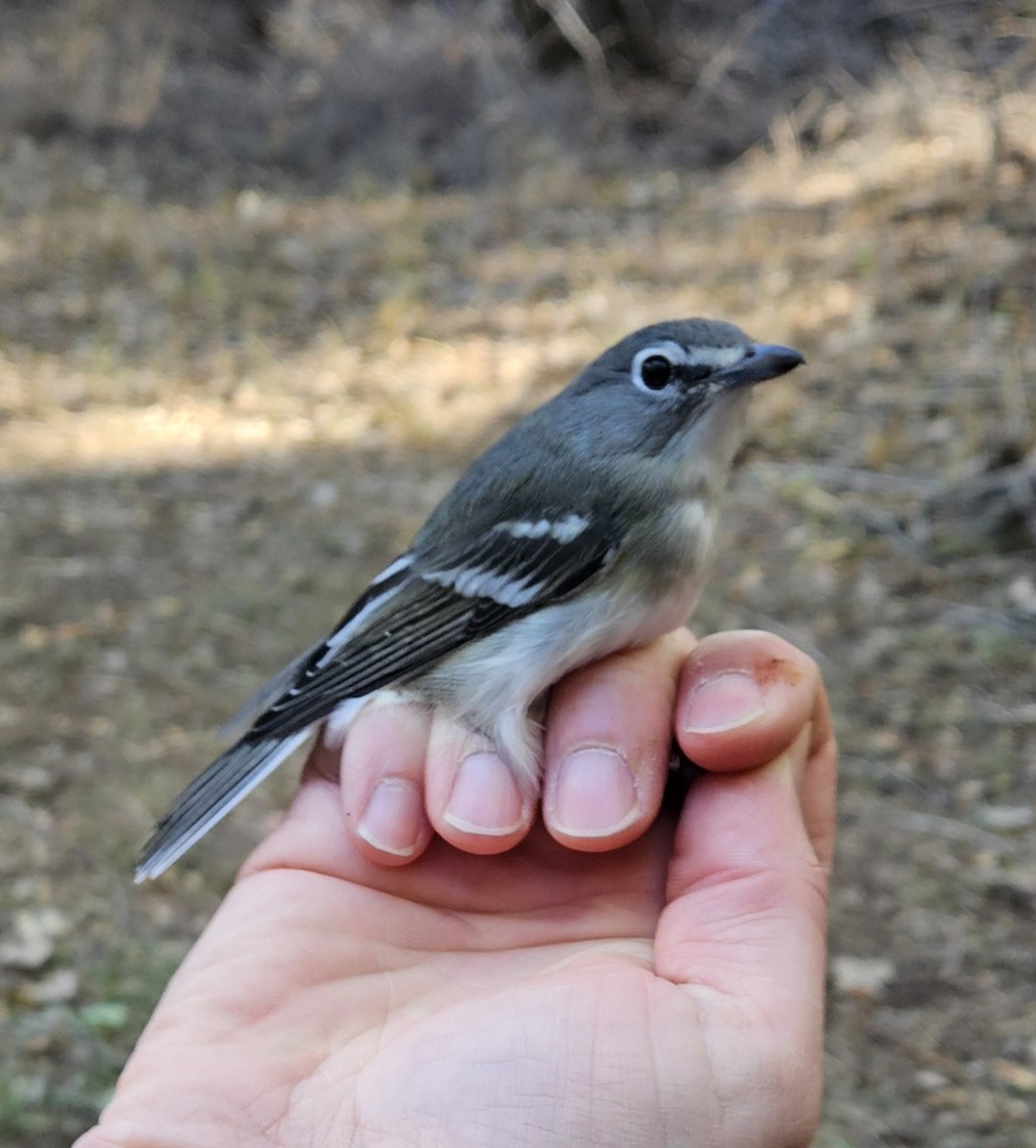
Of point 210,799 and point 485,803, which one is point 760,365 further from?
point 210,799

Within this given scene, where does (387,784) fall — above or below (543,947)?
above

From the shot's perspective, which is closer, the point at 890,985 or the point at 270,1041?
the point at 270,1041

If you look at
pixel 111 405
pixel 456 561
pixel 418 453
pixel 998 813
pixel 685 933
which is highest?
pixel 456 561

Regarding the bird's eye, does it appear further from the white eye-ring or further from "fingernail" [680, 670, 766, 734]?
"fingernail" [680, 670, 766, 734]

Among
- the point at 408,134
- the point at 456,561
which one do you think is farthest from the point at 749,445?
the point at 408,134

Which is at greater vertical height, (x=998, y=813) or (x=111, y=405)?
(x=111, y=405)

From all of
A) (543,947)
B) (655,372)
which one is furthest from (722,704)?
(655,372)

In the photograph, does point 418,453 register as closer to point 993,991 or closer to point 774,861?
point 993,991
